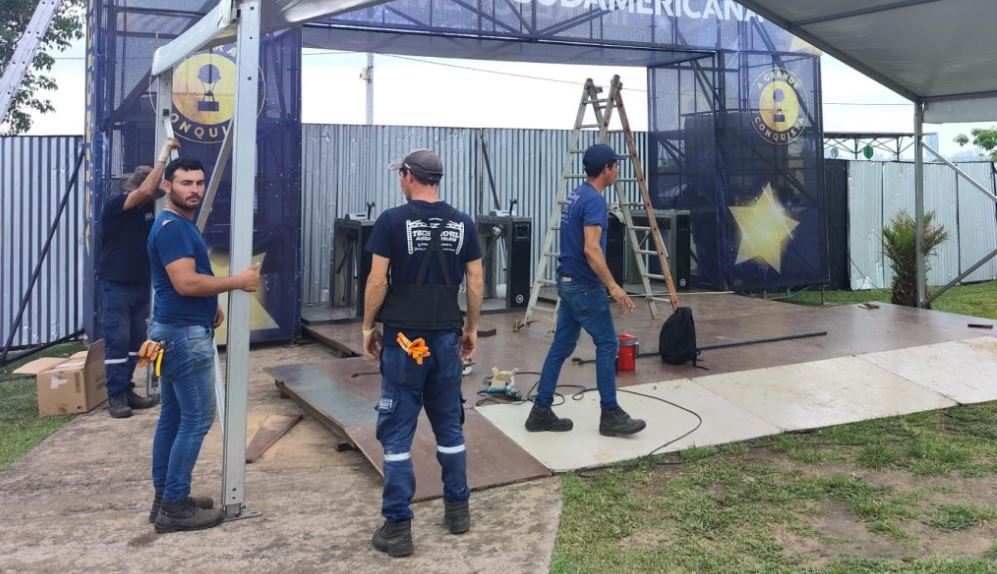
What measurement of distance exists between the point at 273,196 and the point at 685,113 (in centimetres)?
638

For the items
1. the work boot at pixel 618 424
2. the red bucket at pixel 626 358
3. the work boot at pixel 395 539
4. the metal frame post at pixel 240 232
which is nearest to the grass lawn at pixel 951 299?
the red bucket at pixel 626 358

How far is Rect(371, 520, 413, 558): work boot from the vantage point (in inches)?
135

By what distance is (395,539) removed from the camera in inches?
136

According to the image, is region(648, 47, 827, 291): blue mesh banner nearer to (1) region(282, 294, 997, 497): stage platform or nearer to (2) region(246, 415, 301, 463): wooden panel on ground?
(1) region(282, 294, 997, 497): stage platform

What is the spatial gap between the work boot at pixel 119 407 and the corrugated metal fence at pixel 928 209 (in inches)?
431

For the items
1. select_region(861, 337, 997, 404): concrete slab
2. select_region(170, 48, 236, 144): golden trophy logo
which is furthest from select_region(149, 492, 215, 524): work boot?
select_region(861, 337, 997, 404): concrete slab

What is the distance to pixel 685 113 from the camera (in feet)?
37.9

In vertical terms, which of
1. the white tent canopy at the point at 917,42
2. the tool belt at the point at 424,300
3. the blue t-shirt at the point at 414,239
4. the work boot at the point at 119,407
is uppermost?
the white tent canopy at the point at 917,42

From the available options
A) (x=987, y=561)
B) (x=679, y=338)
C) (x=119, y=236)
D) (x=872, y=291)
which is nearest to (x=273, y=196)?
(x=119, y=236)

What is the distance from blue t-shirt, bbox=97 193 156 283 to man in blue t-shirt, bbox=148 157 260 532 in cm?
228

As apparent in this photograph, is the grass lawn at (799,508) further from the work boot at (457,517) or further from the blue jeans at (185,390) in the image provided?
the blue jeans at (185,390)

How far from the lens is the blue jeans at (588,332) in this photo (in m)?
4.78

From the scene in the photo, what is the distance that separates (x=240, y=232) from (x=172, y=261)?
12.7 inches

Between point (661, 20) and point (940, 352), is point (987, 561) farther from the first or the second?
point (661, 20)
